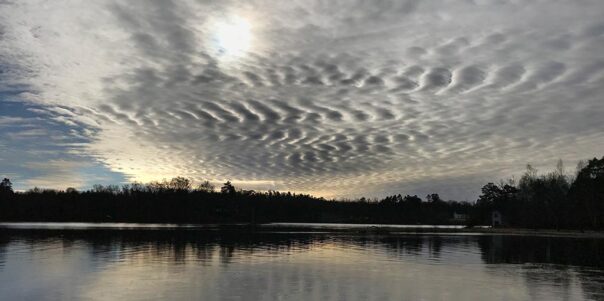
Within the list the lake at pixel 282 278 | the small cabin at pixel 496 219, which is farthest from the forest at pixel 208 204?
the lake at pixel 282 278

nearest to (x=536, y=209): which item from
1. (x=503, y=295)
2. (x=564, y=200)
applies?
(x=564, y=200)

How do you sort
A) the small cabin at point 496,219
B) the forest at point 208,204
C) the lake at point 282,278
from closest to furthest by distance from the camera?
1. the lake at point 282,278
2. the forest at point 208,204
3. the small cabin at point 496,219

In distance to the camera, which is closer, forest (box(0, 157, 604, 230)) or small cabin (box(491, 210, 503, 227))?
forest (box(0, 157, 604, 230))

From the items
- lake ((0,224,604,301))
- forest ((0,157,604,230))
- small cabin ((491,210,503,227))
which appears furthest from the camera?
small cabin ((491,210,503,227))

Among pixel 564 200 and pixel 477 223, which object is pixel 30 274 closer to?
pixel 564 200

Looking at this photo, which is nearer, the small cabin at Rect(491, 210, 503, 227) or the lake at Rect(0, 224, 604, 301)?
the lake at Rect(0, 224, 604, 301)

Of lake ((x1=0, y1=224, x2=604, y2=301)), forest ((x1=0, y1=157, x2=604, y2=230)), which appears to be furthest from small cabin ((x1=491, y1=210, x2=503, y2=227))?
lake ((x1=0, y1=224, x2=604, y2=301))

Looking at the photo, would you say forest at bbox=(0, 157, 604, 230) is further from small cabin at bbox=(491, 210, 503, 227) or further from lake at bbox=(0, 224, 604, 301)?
lake at bbox=(0, 224, 604, 301)

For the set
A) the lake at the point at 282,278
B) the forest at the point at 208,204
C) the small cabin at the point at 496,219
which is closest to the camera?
the lake at the point at 282,278

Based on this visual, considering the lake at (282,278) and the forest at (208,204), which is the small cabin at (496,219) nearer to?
the forest at (208,204)

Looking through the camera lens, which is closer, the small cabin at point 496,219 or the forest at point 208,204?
the forest at point 208,204

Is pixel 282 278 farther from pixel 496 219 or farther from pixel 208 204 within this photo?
Result: pixel 208 204

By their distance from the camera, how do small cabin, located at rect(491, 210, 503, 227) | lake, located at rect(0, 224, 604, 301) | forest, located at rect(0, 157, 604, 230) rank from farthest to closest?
1. small cabin, located at rect(491, 210, 503, 227)
2. forest, located at rect(0, 157, 604, 230)
3. lake, located at rect(0, 224, 604, 301)

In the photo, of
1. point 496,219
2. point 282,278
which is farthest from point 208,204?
point 282,278
